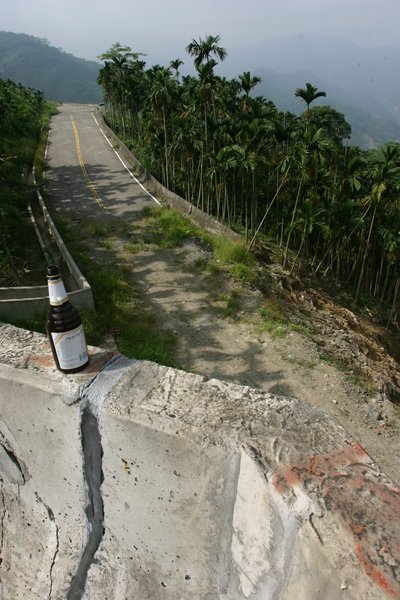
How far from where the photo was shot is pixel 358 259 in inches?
1144

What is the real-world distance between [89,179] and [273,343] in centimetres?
2035

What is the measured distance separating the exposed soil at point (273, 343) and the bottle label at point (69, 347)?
7.29 m

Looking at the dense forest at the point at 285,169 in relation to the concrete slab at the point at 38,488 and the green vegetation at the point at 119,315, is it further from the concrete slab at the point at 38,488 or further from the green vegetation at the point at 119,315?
the concrete slab at the point at 38,488

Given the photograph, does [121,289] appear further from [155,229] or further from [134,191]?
[134,191]

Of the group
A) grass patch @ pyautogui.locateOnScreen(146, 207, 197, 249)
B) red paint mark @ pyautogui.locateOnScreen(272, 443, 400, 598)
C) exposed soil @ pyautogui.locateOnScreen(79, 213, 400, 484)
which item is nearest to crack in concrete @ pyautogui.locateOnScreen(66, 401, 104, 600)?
red paint mark @ pyautogui.locateOnScreen(272, 443, 400, 598)

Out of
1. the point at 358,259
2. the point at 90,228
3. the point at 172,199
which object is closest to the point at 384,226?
the point at 358,259

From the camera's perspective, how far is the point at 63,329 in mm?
2812

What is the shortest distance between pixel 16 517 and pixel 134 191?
78.1 ft

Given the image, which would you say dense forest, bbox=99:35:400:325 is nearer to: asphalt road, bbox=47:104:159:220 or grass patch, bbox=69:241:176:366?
asphalt road, bbox=47:104:159:220

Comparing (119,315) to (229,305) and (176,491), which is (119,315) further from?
(176,491)

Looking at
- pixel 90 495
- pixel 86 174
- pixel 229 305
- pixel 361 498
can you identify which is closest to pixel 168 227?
pixel 229 305

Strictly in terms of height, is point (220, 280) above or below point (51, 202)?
below

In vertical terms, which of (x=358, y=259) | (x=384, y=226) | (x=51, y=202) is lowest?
(x=358, y=259)

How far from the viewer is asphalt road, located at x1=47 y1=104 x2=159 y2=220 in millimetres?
22781
